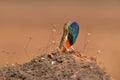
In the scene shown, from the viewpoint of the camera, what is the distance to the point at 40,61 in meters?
5.83

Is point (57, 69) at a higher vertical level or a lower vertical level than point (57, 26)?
lower

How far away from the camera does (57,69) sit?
18.3ft

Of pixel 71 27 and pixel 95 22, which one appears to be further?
pixel 95 22

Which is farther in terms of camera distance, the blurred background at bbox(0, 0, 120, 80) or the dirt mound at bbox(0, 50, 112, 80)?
the blurred background at bbox(0, 0, 120, 80)

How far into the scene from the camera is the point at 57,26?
15.9 m

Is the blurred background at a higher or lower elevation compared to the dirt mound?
higher

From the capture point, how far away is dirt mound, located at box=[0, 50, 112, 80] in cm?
550

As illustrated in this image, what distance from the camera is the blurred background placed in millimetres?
10922

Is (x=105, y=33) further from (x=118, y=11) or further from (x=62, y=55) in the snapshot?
(x=62, y=55)

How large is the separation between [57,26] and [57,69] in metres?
10.3

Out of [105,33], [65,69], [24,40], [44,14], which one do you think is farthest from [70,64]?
[44,14]

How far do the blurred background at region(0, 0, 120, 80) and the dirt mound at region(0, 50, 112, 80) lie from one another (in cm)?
144

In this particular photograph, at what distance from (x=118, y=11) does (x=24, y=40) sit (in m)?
7.16

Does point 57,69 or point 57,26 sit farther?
point 57,26
